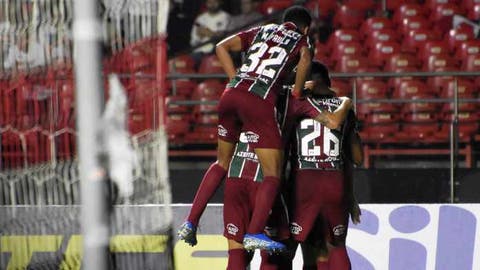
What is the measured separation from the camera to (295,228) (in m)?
6.10

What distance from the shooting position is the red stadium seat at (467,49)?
11.1 m

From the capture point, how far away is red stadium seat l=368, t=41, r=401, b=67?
11.2 metres

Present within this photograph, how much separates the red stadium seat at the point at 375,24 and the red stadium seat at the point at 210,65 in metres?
1.81

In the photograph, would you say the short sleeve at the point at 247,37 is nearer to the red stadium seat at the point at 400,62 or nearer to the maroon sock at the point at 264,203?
the maroon sock at the point at 264,203

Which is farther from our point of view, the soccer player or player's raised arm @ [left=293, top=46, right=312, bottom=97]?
the soccer player

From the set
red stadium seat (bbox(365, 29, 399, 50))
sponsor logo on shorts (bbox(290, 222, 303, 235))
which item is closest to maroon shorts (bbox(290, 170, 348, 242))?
sponsor logo on shorts (bbox(290, 222, 303, 235))

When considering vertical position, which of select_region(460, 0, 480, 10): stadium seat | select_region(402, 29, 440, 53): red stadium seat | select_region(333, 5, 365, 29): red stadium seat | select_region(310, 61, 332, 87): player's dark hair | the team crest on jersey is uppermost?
select_region(460, 0, 480, 10): stadium seat

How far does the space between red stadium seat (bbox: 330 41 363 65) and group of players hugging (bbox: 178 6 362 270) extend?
502 centimetres

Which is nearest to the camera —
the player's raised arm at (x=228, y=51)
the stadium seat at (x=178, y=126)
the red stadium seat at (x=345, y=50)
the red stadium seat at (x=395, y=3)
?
the player's raised arm at (x=228, y=51)

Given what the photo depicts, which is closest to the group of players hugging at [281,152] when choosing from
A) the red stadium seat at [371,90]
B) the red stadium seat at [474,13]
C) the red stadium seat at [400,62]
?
the red stadium seat at [371,90]

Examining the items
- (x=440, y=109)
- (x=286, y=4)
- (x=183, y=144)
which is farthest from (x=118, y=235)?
(x=286, y=4)

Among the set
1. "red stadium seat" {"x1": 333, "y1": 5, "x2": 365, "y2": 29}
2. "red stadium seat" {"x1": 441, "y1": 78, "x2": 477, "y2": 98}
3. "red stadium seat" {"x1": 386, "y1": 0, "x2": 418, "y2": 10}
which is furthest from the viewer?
"red stadium seat" {"x1": 386, "y1": 0, "x2": 418, "y2": 10}

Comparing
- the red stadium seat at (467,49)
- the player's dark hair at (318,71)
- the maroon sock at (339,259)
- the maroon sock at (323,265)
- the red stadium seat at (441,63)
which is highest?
the red stadium seat at (467,49)

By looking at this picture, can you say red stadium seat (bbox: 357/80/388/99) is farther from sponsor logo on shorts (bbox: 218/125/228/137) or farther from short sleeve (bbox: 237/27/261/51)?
sponsor logo on shorts (bbox: 218/125/228/137)
